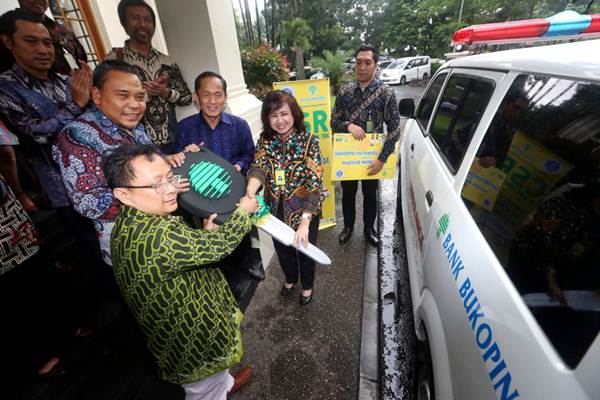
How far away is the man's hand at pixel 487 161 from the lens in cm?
119

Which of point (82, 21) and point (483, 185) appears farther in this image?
point (82, 21)

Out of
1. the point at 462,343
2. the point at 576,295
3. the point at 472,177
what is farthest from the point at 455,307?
the point at 472,177

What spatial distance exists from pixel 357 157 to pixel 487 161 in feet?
4.78

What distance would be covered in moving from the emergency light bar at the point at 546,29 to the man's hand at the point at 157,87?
2.32m

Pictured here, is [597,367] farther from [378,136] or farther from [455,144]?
[378,136]

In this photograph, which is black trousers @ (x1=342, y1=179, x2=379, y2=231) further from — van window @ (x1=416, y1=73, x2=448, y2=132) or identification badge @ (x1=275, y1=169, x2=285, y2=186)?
identification badge @ (x1=275, y1=169, x2=285, y2=186)

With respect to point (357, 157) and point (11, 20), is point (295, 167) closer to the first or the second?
point (357, 157)

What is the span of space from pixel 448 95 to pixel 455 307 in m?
1.71

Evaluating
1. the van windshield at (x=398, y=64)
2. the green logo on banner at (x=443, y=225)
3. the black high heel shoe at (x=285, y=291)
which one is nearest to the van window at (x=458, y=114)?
the green logo on banner at (x=443, y=225)

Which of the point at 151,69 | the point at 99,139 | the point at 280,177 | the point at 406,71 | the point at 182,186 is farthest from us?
the point at 406,71

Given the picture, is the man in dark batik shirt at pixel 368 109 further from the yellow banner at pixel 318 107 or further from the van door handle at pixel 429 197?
the van door handle at pixel 429 197

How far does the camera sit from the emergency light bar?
177 centimetres

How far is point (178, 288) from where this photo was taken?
3.53ft

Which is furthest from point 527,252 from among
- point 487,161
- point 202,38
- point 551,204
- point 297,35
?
point 297,35
